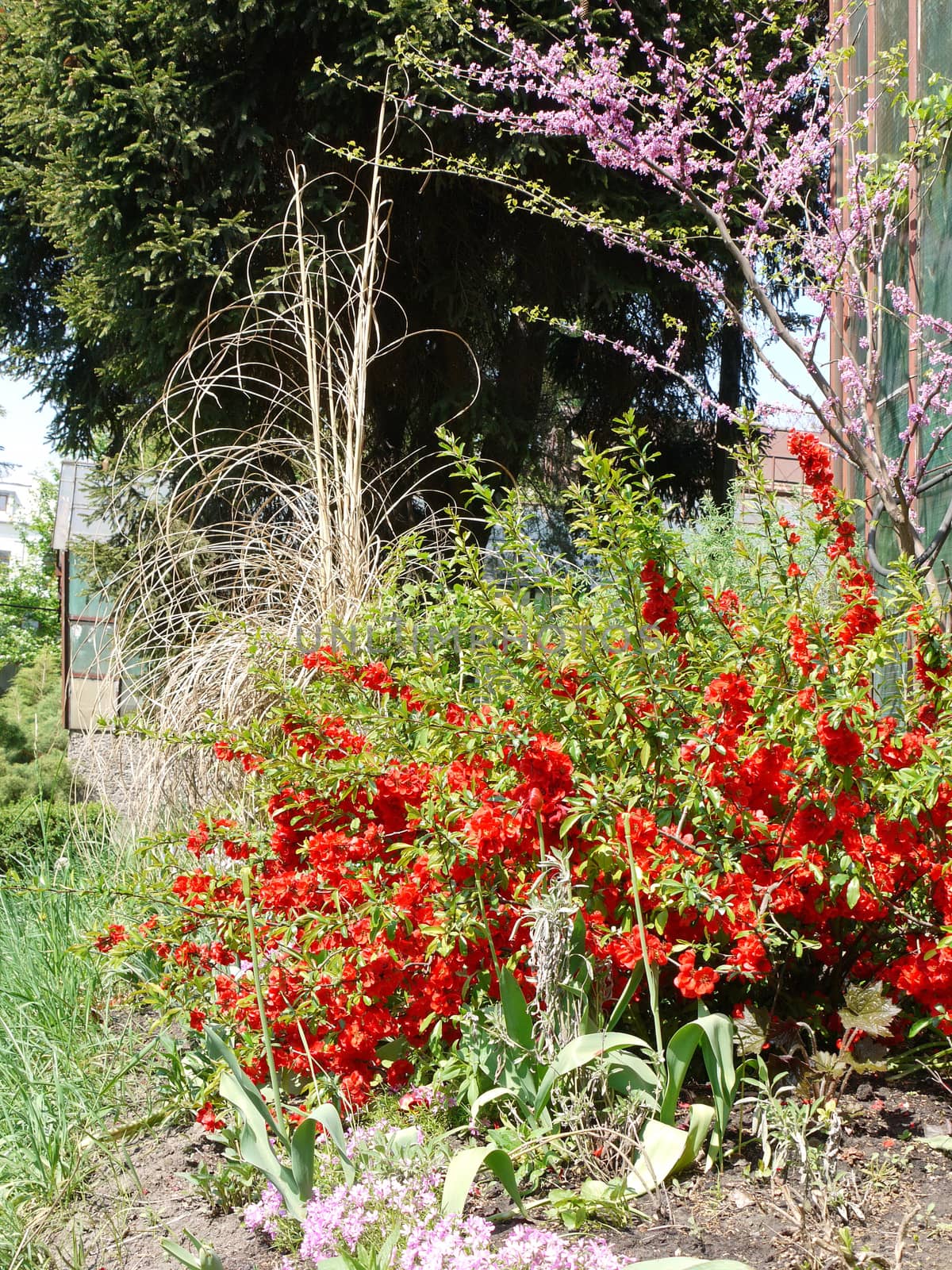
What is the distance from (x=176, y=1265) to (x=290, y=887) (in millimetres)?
603

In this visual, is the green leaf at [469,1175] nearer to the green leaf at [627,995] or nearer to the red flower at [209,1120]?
the green leaf at [627,995]

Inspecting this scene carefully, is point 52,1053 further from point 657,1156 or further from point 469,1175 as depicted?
point 657,1156

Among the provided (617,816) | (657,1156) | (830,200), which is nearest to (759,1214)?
(657,1156)

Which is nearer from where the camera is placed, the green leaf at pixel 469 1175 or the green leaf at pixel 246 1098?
the green leaf at pixel 469 1175

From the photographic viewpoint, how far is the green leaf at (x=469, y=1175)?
1.37 m

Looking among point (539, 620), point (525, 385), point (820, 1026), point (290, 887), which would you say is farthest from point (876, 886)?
point (525, 385)

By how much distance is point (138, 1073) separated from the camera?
2336 mm

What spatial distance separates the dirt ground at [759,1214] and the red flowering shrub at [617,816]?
20 cm

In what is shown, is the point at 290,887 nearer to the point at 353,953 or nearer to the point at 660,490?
the point at 353,953

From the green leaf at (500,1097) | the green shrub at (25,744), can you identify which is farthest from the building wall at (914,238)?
the green shrub at (25,744)

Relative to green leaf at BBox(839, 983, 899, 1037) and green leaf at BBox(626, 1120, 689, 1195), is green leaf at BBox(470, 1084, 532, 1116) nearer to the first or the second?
green leaf at BBox(626, 1120, 689, 1195)

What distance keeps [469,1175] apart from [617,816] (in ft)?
1.90

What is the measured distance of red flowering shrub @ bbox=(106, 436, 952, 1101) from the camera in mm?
1643

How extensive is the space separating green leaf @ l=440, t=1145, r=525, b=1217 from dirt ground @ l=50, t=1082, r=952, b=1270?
0.15m
